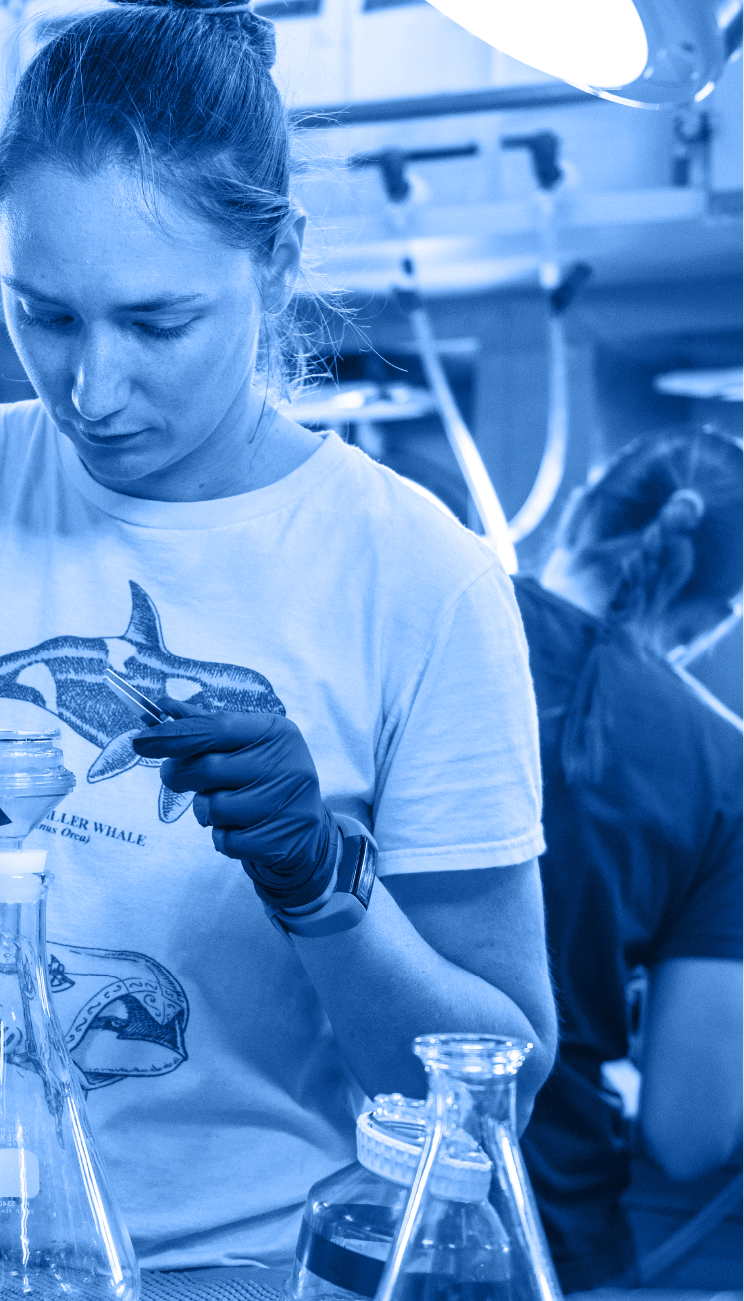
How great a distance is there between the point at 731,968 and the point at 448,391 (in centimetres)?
95

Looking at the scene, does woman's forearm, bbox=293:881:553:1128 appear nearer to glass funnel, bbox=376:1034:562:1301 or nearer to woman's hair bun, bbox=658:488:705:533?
glass funnel, bbox=376:1034:562:1301

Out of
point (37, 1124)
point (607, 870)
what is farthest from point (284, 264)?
point (607, 870)

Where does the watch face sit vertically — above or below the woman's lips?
below

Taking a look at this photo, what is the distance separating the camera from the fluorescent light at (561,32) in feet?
2.49

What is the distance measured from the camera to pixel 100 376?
0.81 m

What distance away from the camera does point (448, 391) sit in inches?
80.5

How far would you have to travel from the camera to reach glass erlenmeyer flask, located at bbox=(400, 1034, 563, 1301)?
0.49 m

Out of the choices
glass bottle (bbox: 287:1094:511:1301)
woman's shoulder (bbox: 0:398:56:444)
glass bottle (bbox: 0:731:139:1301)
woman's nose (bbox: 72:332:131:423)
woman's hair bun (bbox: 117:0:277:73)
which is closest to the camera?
glass bottle (bbox: 287:1094:511:1301)

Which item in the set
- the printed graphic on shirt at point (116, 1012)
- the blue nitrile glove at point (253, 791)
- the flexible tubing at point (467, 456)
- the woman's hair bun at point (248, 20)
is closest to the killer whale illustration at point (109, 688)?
the printed graphic on shirt at point (116, 1012)

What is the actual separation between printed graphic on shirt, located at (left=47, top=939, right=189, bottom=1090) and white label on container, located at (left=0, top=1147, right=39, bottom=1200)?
0.25 meters

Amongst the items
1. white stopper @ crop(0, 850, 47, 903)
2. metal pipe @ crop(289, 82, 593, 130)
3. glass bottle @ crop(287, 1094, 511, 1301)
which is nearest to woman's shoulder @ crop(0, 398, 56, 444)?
white stopper @ crop(0, 850, 47, 903)

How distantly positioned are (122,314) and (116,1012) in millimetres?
446

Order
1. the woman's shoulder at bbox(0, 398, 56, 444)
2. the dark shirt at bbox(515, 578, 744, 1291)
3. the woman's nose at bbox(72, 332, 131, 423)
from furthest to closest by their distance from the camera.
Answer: the dark shirt at bbox(515, 578, 744, 1291) → the woman's shoulder at bbox(0, 398, 56, 444) → the woman's nose at bbox(72, 332, 131, 423)

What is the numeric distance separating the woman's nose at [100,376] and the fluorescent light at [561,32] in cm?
28
